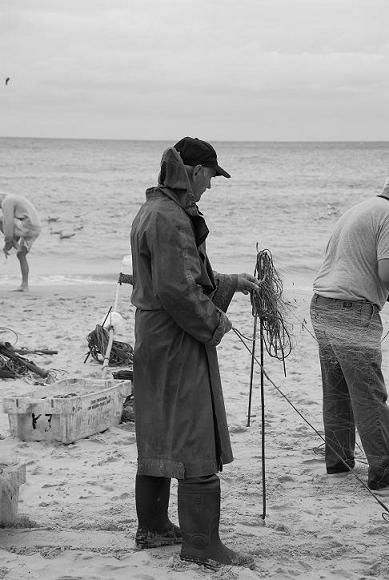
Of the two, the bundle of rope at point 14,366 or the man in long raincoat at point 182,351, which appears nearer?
the man in long raincoat at point 182,351

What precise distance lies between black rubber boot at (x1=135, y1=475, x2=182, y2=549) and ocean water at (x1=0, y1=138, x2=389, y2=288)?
28.4 ft

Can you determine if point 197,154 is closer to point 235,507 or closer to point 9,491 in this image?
point 9,491

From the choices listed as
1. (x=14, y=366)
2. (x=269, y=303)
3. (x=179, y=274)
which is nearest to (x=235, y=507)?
(x=269, y=303)

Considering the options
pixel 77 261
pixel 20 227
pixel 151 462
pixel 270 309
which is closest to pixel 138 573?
pixel 151 462

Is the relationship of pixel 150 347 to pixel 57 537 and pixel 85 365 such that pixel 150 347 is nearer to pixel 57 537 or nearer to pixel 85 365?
pixel 57 537

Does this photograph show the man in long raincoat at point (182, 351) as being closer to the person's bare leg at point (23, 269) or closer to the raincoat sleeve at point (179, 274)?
the raincoat sleeve at point (179, 274)

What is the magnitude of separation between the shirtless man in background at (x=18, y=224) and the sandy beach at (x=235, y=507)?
4160 mm

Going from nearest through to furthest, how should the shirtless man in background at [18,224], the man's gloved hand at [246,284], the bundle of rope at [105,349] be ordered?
the man's gloved hand at [246,284]
the bundle of rope at [105,349]
the shirtless man in background at [18,224]

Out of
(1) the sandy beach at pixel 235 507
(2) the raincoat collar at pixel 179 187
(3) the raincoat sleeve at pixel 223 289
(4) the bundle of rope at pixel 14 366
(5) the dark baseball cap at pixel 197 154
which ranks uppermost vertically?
(5) the dark baseball cap at pixel 197 154

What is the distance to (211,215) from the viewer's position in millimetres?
25094

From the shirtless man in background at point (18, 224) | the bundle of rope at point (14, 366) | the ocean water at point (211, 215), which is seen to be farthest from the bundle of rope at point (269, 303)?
the ocean water at point (211, 215)

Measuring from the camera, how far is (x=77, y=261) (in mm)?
15703

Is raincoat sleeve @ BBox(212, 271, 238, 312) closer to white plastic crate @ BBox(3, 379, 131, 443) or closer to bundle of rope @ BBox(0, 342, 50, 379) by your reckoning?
white plastic crate @ BBox(3, 379, 131, 443)

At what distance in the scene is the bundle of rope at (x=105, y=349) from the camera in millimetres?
7457
